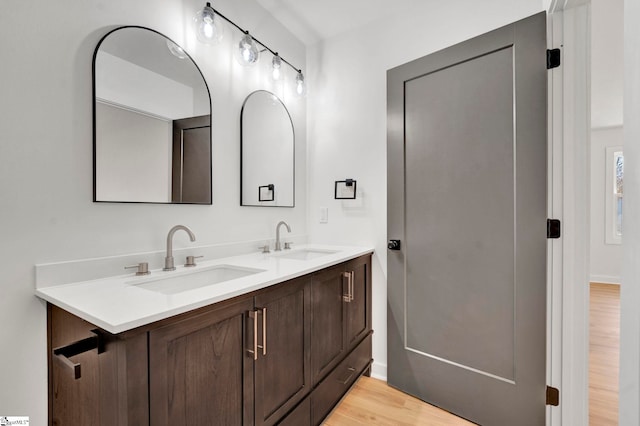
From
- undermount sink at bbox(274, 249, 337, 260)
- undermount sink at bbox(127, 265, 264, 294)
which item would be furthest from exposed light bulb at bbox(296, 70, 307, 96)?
undermount sink at bbox(127, 265, 264, 294)

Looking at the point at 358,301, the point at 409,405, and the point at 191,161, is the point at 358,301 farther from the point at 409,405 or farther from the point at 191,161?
the point at 191,161

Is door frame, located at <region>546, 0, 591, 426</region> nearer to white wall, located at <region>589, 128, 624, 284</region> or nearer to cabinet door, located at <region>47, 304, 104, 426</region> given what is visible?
cabinet door, located at <region>47, 304, 104, 426</region>

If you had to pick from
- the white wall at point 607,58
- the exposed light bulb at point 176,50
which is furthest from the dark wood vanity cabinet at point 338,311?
the white wall at point 607,58

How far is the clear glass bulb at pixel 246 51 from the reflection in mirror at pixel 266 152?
208 mm

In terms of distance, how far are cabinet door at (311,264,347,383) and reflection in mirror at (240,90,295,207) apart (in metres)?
0.72

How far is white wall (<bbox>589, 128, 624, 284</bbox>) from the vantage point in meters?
4.64

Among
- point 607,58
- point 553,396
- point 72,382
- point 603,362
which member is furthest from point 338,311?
point 607,58

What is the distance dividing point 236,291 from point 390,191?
1.25 meters

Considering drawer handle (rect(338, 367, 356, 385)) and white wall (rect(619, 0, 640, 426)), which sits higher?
white wall (rect(619, 0, 640, 426))

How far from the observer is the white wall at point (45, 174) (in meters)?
1.01

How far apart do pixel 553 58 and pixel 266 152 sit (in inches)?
64.2

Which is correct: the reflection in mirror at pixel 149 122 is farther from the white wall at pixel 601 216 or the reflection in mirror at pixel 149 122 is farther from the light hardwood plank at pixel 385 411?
the white wall at pixel 601 216

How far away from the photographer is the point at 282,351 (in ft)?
4.26

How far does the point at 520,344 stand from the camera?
1.48 m
